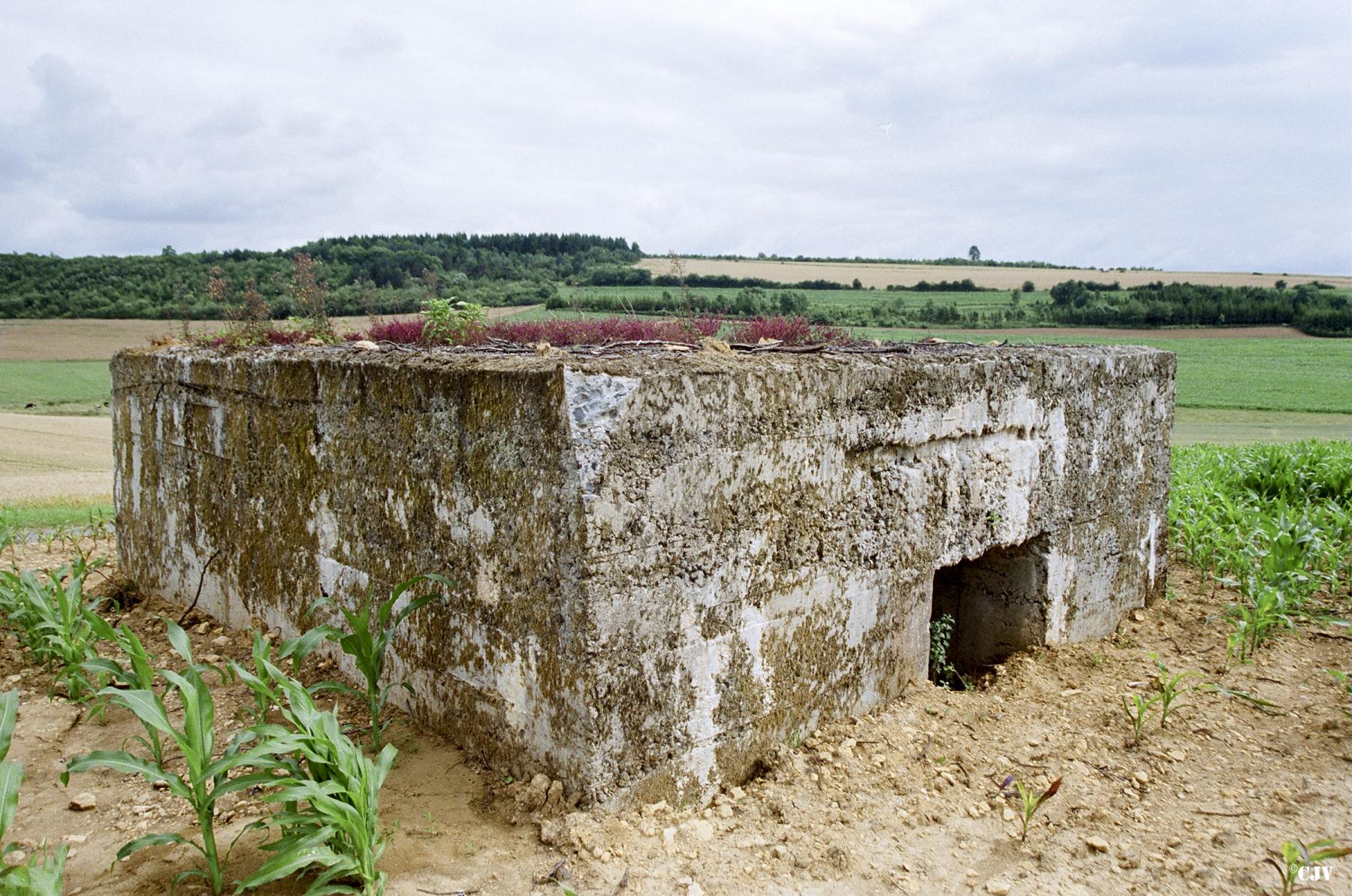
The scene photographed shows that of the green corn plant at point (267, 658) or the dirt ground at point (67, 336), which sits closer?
the green corn plant at point (267, 658)

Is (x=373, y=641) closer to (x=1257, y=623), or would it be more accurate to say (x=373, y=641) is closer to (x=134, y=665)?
(x=134, y=665)

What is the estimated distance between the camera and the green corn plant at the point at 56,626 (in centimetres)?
338

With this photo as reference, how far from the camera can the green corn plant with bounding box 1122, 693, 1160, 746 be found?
3.10 meters

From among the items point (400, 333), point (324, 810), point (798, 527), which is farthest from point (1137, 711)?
point (400, 333)

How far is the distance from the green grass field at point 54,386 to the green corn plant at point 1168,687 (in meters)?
14.5

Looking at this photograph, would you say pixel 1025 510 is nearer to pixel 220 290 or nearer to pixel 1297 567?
pixel 1297 567

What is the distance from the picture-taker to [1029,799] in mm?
2543

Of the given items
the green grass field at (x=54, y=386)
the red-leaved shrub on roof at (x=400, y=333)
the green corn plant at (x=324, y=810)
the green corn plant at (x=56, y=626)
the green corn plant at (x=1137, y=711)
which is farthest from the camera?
the green grass field at (x=54, y=386)

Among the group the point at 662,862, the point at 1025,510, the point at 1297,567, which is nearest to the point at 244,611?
the point at 662,862

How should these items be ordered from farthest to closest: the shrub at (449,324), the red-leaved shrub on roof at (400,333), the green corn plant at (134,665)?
the red-leaved shrub on roof at (400,333) < the shrub at (449,324) < the green corn plant at (134,665)

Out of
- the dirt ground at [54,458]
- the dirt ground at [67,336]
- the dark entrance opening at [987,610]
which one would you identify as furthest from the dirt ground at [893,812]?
the dirt ground at [67,336]

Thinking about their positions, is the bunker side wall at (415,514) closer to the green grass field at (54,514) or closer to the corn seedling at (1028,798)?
the corn seedling at (1028,798)

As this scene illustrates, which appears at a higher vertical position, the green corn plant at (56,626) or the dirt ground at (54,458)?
the green corn plant at (56,626)

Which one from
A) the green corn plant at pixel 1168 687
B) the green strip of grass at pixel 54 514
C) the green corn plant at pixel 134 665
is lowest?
the green strip of grass at pixel 54 514
